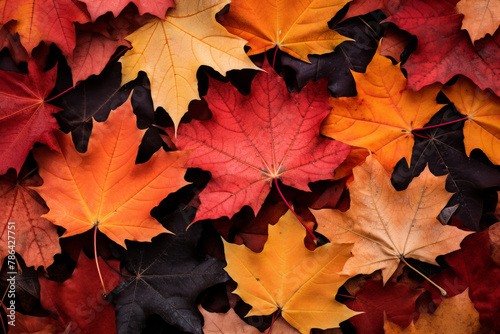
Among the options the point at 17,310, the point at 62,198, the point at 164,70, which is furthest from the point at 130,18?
the point at 17,310

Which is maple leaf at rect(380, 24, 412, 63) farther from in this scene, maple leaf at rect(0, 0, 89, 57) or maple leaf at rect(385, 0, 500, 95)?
maple leaf at rect(0, 0, 89, 57)

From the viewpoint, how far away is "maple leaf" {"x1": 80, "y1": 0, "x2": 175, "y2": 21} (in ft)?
3.38

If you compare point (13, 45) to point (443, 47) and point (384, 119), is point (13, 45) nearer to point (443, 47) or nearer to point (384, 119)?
point (384, 119)

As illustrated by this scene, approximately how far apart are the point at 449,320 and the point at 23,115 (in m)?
1.28

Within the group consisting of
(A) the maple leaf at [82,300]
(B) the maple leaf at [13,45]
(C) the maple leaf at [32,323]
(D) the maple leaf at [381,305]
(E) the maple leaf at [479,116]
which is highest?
(B) the maple leaf at [13,45]

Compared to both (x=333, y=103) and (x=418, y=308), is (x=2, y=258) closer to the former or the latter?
(x=333, y=103)

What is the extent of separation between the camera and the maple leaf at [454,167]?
1.12 meters

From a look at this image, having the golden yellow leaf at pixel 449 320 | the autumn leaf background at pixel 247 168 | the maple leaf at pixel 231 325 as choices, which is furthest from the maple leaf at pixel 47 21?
the golden yellow leaf at pixel 449 320

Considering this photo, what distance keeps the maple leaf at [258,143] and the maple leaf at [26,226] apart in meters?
0.45

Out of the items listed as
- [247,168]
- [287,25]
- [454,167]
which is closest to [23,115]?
[247,168]

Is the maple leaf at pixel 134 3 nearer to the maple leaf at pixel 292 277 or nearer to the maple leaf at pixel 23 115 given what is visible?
the maple leaf at pixel 23 115

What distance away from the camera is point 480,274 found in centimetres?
107

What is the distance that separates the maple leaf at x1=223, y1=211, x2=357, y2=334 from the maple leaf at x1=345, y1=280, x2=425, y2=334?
0.26 ft

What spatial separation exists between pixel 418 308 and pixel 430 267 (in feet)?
0.41
